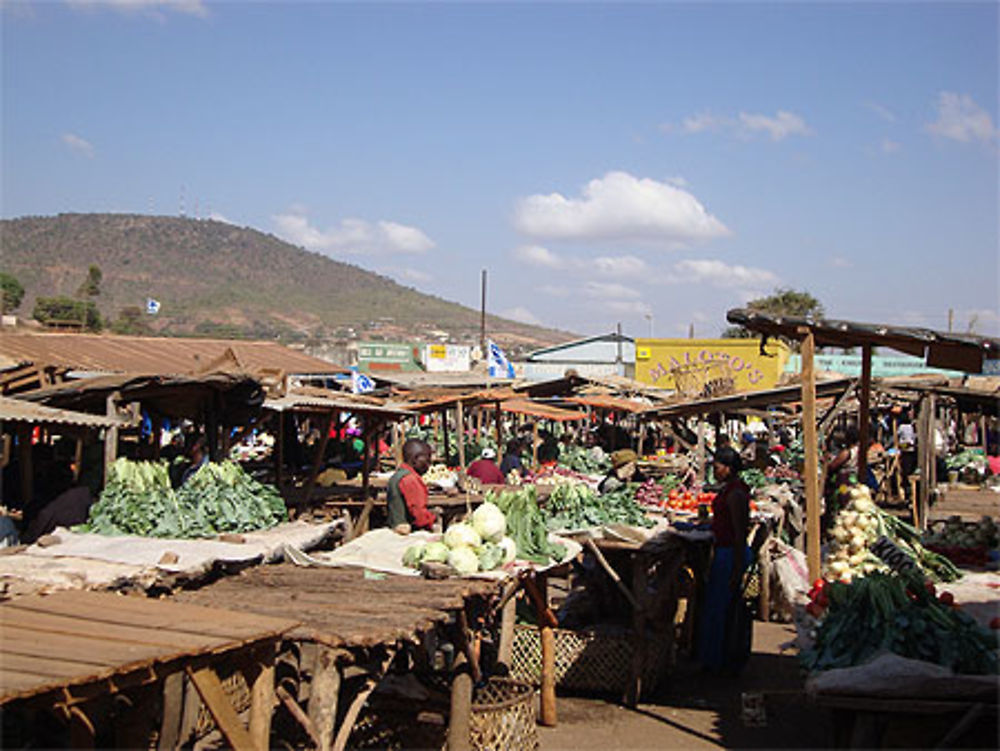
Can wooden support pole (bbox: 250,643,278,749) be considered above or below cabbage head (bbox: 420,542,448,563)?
below

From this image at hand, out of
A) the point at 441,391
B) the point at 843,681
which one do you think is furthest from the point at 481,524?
the point at 441,391

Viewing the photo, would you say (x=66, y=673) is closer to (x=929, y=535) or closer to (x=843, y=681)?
(x=843, y=681)

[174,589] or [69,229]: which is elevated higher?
[69,229]

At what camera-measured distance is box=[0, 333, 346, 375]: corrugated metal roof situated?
44.4 ft

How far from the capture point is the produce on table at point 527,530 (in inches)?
265

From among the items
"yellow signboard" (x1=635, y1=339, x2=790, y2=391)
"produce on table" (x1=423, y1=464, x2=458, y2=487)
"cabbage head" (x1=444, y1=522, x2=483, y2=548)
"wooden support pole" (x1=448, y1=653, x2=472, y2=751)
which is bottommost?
"wooden support pole" (x1=448, y1=653, x2=472, y2=751)

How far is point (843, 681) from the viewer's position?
4410 mm

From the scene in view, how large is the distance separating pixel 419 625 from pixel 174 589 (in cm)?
248

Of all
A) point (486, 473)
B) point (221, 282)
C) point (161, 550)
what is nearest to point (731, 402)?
point (486, 473)

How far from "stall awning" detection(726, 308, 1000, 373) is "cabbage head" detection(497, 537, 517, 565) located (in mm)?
2157

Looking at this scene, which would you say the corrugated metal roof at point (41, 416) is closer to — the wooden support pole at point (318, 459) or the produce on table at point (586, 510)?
the wooden support pole at point (318, 459)

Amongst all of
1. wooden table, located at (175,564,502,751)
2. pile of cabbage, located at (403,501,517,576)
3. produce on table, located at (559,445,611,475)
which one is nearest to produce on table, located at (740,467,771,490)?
produce on table, located at (559,445,611,475)

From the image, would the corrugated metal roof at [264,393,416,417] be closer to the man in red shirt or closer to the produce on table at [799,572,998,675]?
the man in red shirt

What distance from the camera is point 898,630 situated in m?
4.81
